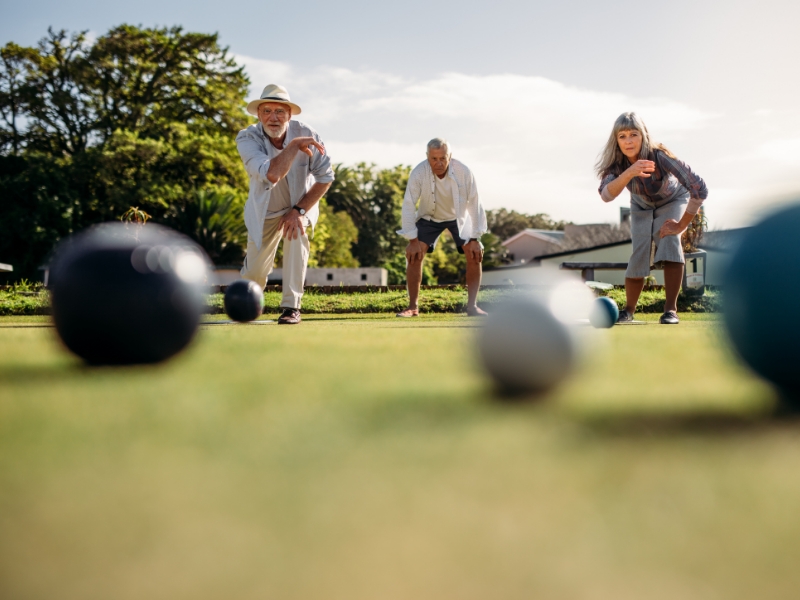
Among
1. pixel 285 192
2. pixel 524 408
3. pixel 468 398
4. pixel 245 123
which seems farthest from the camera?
pixel 245 123

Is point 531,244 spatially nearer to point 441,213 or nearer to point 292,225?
point 441,213

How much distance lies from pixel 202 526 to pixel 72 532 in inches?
8.3

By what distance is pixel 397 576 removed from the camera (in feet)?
3.72

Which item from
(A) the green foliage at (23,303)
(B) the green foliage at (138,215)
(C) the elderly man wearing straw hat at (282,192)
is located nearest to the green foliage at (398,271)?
(B) the green foliage at (138,215)

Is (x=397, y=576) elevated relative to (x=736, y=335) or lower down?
lower down

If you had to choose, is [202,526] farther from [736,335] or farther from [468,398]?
[736,335]

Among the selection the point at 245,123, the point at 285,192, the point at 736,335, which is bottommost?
the point at 736,335

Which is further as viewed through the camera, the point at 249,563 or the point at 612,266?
the point at 612,266

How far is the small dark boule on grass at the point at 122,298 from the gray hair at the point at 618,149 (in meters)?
5.05

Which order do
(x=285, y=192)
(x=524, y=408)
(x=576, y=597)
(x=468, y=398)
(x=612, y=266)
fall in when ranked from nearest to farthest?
(x=576, y=597) → (x=524, y=408) → (x=468, y=398) → (x=285, y=192) → (x=612, y=266)

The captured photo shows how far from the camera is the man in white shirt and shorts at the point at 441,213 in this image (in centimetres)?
898

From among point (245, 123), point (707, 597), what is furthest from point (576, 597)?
point (245, 123)

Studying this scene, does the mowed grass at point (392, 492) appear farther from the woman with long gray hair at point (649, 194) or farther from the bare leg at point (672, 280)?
the bare leg at point (672, 280)

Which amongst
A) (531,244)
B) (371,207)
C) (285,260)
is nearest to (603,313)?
(285,260)
